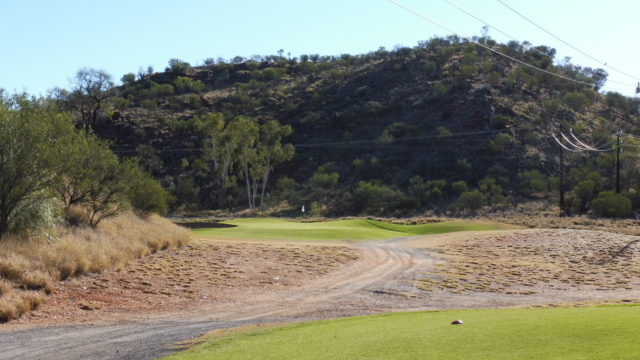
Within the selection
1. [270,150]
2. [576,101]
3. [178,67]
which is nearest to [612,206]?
[576,101]

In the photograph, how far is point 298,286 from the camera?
24375 mm

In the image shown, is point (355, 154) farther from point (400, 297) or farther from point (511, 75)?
point (400, 297)

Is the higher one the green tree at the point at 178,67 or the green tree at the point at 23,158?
the green tree at the point at 178,67

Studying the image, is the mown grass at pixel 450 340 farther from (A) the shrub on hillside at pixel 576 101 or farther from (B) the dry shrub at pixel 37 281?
(A) the shrub on hillside at pixel 576 101

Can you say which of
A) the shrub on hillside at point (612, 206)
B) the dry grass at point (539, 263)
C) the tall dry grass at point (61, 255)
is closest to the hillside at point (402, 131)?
the shrub on hillside at point (612, 206)

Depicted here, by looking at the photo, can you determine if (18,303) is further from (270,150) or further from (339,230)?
(270,150)

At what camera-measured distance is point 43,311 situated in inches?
680

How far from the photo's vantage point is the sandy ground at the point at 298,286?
15.1 meters

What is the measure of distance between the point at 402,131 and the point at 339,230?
1630 inches

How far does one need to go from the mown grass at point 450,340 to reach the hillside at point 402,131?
50.0 metres

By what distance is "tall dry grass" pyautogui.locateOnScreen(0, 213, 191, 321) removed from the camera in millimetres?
17266

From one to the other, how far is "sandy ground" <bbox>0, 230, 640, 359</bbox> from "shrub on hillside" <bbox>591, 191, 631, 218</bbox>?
16.8 meters

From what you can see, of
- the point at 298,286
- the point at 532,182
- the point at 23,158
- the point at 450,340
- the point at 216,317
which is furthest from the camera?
the point at 532,182

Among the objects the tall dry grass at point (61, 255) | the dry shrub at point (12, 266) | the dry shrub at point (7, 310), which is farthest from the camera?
the dry shrub at point (12, 266)
